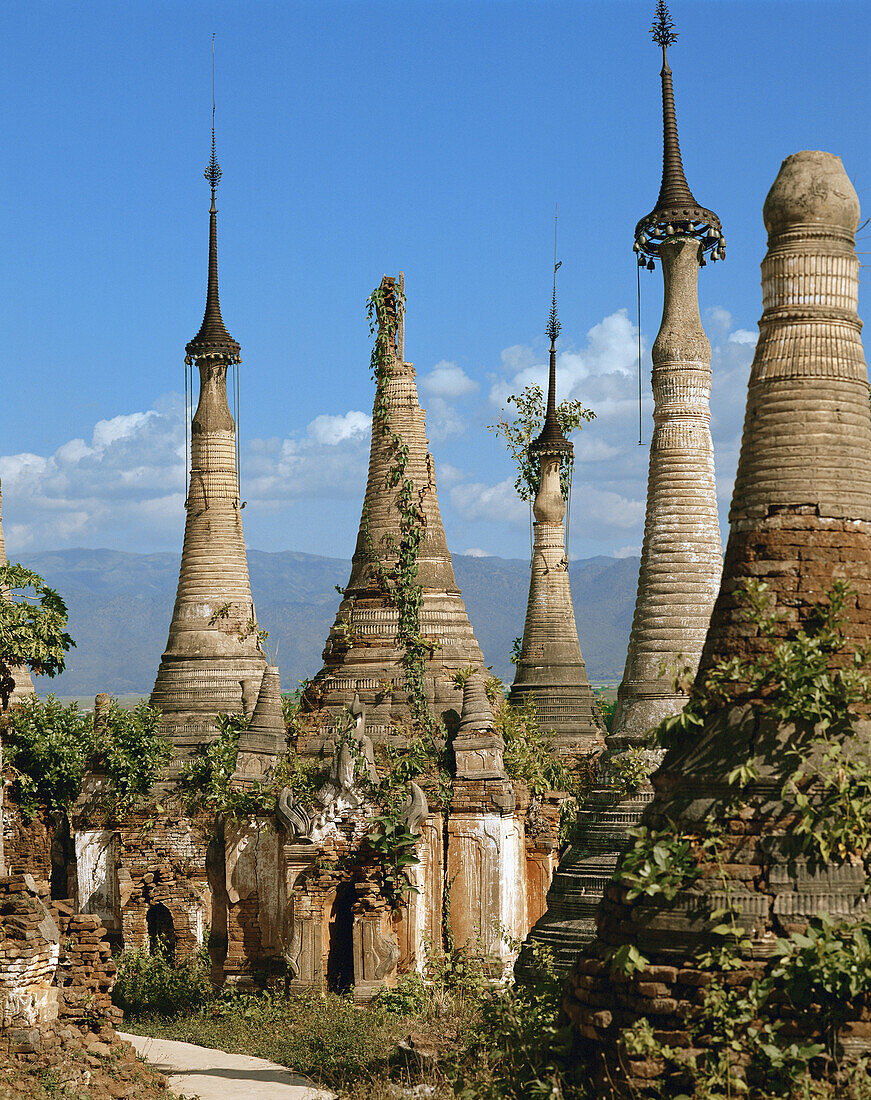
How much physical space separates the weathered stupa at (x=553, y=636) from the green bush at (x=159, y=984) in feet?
24.7

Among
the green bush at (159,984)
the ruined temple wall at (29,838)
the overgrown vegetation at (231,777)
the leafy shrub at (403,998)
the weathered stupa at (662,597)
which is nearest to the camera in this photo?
the weathered stupa at (662,597)

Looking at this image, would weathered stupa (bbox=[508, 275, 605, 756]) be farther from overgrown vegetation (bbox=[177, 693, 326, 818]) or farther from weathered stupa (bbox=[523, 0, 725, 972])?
weathered stupa (bbox=[523, 0, 725, 972])

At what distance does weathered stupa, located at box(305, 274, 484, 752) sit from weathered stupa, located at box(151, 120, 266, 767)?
3.90 meters

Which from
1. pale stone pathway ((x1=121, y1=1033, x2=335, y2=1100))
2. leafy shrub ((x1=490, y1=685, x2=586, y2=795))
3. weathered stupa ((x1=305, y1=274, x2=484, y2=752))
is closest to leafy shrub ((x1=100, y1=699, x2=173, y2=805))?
weathered stupa ((x1=305, y1=274, x2=484, y2=752))

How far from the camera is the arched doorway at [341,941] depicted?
61.1 ft

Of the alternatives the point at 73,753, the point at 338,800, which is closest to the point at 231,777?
the point at 338,800

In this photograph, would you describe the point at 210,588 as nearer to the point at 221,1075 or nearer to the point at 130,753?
the point at 130,753

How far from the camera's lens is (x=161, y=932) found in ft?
77.7

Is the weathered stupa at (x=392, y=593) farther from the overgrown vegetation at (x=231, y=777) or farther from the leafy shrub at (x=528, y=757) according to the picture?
the leafy shrub at (x=528, y=757)

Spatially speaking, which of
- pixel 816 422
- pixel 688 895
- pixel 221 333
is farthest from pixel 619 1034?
pixel 221 333

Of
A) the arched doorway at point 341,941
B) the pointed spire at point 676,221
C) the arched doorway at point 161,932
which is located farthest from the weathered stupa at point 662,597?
the arched doorway at point 161,932

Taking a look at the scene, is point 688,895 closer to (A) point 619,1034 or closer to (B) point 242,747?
(A) point 619,1034

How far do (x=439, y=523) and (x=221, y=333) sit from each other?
7.02 m

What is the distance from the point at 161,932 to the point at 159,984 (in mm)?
2306
